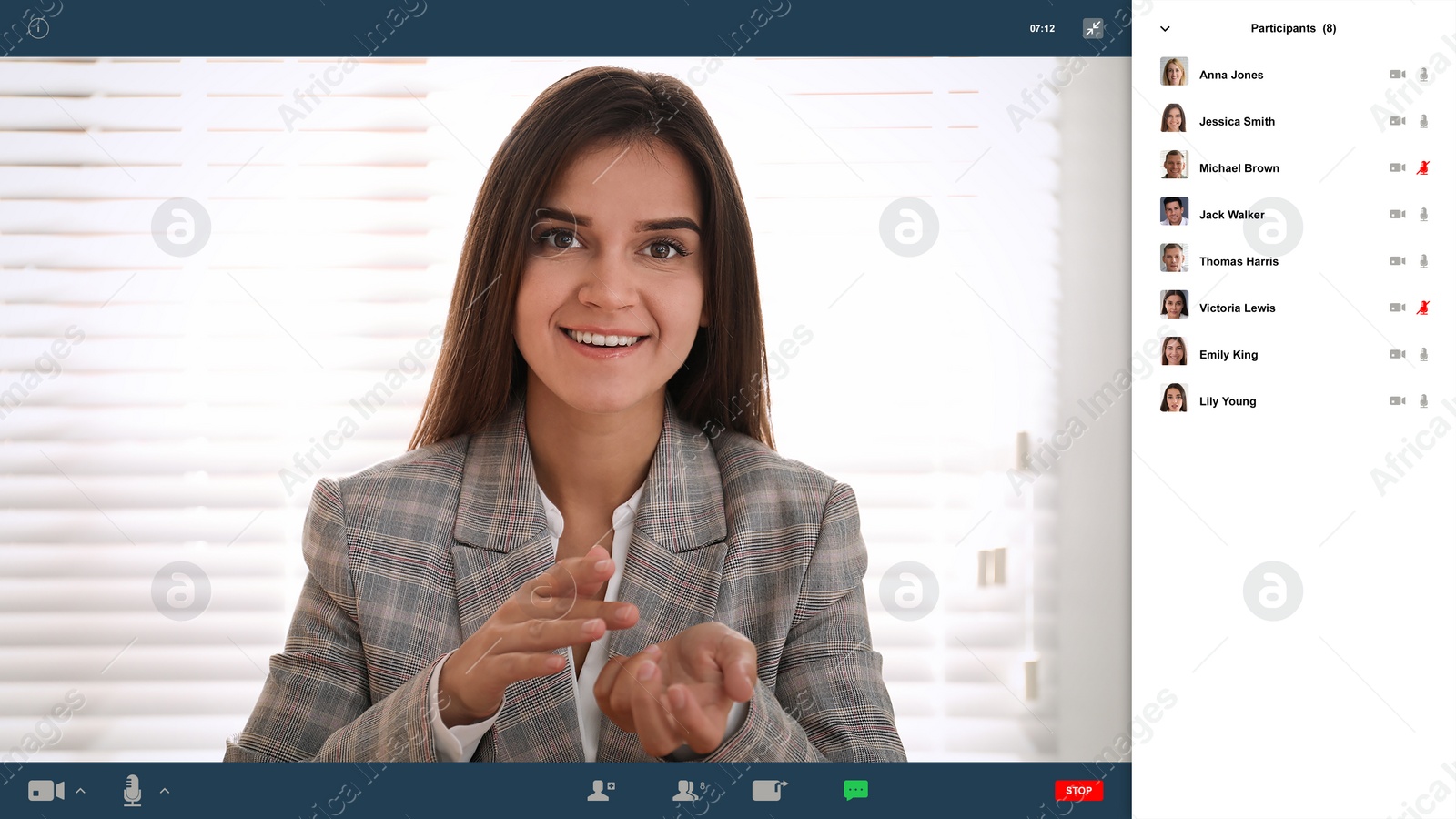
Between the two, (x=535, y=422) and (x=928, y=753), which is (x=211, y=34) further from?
(x=928, y=753)

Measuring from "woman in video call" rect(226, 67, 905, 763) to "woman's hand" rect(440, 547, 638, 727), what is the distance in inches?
3.8

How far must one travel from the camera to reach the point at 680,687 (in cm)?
101

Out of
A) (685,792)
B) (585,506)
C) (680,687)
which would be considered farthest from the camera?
(585,506)

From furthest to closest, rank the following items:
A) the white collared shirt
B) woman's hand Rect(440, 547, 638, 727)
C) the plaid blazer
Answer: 1. the plaid blazer
2. the white collared shirt
3. woman's hand Rect(440, 547, 638, 727)

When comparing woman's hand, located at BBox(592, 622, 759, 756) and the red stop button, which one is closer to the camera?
woman's hand, located at BBox(592, 622, 759, 756)

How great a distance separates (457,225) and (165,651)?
0.80 meters
